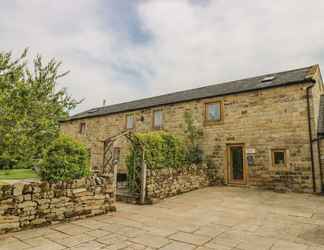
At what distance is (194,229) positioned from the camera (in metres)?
4.89

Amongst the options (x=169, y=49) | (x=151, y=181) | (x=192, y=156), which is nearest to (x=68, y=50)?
(x=169, y=49)

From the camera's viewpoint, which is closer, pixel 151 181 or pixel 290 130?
pixel 151 181

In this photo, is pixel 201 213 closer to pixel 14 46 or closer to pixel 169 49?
pixel 14 46

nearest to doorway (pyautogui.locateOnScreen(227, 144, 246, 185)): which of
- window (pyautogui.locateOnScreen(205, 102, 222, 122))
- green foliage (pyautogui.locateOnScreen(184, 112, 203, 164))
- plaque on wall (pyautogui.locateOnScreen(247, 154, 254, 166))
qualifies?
plaque on wall (pyautogui.locateOnScreen(247, 154, 254, 166))

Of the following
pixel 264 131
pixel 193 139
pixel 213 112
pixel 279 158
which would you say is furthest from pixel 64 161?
pixel 279 158

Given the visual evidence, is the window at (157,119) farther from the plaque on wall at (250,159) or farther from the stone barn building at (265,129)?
the plaque on wall at (250,159)

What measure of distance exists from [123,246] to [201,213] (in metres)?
3.11

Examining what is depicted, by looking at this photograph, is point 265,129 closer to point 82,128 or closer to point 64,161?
point 64,161

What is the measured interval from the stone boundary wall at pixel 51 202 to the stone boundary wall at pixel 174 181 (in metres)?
1.83

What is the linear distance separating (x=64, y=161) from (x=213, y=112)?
881cm

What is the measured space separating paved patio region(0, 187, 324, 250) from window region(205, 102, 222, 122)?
5.39 meters

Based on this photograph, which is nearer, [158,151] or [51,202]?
[51,202]

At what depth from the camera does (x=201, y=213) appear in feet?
20.8

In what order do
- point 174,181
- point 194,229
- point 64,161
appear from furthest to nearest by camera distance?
point 174,181, point 64,161, point 194,229
